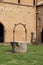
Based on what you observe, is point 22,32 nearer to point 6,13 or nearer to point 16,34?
point 16,34

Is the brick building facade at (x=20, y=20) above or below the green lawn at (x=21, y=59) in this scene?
above

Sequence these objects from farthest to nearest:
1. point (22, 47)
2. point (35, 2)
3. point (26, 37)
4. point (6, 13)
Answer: point (35, 2), point (26, 37), point (6, 13), point (22, 47)

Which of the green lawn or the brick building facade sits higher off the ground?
the brick building facade

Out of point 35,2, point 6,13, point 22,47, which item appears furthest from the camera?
point 35,2

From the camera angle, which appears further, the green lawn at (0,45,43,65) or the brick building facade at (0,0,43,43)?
the brick building facade at (0,0,43,43)

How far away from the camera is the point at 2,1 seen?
2722 centimetres

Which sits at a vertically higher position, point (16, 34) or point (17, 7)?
point (17, 7)

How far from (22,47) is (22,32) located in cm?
1339

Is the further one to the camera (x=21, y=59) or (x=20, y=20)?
(x=20, y=20)

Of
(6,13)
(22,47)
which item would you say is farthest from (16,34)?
(22,47)

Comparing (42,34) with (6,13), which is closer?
(6,13)

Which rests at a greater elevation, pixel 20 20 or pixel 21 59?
pixel 20 20

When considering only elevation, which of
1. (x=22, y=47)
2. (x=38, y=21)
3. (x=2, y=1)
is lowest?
(x=22, y=47)

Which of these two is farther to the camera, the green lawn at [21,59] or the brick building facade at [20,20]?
the brick building facade at [20,20]
